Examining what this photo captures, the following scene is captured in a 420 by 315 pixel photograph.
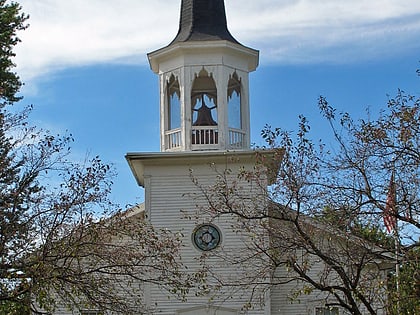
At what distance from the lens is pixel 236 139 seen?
26.4 meters

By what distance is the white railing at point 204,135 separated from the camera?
85.6ft

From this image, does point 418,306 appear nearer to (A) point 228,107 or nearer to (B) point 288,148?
(B) point 288,148

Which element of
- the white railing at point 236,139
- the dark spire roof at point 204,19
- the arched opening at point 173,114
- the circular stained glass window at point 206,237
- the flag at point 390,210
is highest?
the dark spire roof at point 204,19

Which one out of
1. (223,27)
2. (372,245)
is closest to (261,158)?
(372,245)

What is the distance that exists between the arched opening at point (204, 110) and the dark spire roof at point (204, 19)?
1.33m

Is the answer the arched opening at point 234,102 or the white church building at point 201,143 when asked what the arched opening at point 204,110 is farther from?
the arched opening at point 234,102

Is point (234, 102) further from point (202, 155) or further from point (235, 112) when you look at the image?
point (202, 155)

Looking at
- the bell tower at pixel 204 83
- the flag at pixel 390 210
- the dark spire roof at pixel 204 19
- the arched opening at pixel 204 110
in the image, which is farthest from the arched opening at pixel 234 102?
the flag at pixel 390 210

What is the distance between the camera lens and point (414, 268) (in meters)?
16.2

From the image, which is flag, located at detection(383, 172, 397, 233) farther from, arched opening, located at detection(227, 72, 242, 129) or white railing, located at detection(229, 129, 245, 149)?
arched opening, located at detection(227, 72, 242, 129)

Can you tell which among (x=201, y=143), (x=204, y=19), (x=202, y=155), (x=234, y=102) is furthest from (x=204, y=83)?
(x=202, y=155)

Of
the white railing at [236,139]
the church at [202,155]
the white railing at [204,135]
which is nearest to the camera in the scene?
the church at [202,155]

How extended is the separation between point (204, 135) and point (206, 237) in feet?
9.92

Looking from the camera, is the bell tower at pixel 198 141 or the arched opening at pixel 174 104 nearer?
the bell tower at pixel 198 141
